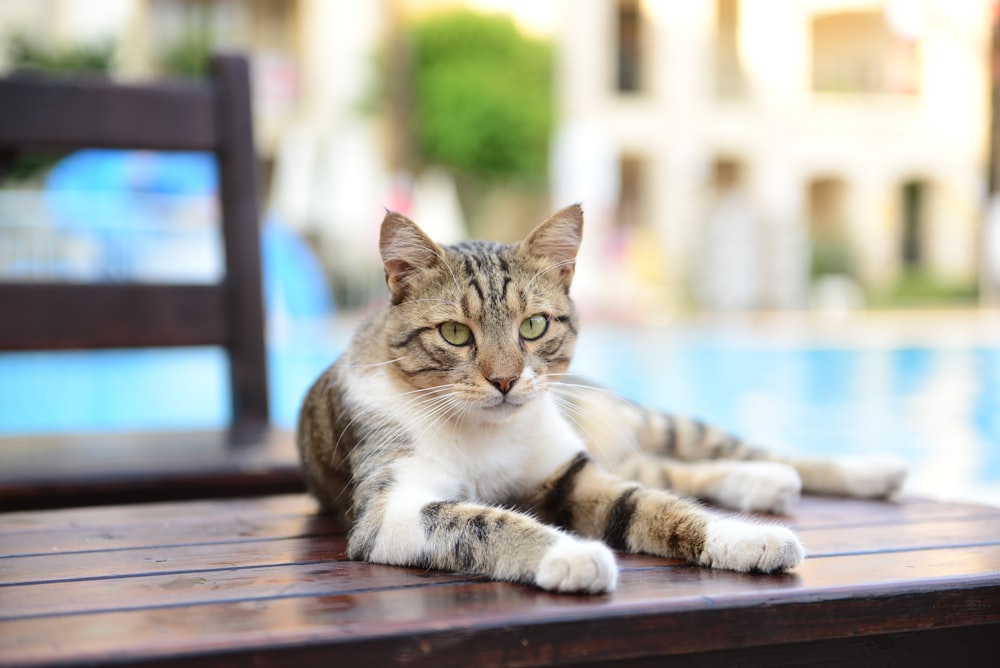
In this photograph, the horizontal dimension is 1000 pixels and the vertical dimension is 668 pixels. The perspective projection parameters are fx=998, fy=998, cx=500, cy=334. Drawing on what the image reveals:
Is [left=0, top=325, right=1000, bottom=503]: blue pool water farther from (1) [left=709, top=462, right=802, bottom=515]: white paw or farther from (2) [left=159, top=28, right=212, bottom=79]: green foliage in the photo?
(2) [left=159, top=28, right=212, bottom=79]: green foliage

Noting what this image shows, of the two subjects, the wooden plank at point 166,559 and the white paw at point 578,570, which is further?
the wooden plank at point 166,559

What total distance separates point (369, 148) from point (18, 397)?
10496 mm

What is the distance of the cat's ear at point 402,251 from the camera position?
190cm

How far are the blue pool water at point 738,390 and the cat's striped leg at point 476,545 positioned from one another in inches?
71.2

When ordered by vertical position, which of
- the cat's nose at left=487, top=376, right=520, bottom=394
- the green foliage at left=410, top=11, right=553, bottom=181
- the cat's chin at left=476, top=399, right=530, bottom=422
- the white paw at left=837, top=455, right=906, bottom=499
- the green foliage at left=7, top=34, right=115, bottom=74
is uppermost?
the green foliage at left=410, top=11, right=553, bottom=181

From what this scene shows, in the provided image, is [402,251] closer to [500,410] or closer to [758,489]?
[500,410]

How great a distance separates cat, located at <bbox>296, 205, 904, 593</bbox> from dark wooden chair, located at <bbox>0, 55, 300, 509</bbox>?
598mm

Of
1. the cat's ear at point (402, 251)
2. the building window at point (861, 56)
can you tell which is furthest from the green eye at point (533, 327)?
the building window at point (861, 56)

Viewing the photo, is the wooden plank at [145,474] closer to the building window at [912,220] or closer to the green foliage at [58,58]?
the green foliage at [58,58]

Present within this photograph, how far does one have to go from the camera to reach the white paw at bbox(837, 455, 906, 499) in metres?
2.23

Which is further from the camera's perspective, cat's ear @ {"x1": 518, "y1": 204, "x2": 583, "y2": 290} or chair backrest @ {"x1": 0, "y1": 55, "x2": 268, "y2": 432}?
chair backrest @ {"x1": 0, "y1": 55, "x2": 268, "y2": 432}

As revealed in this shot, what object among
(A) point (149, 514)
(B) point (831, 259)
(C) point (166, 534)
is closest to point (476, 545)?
(C) point (166, 534)

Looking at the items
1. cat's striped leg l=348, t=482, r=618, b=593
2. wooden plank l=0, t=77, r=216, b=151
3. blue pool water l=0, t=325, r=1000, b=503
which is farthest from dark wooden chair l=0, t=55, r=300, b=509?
cat's striped leg l=348, t=482, r=618, b=593

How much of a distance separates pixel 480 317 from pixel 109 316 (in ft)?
5.14
